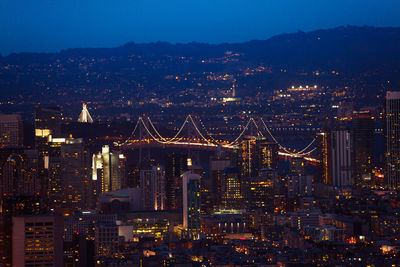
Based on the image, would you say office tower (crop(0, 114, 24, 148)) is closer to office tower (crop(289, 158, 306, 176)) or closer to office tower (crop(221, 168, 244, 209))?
office tower (crop(221, 168, 244, 209))

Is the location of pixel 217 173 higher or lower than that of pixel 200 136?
lower

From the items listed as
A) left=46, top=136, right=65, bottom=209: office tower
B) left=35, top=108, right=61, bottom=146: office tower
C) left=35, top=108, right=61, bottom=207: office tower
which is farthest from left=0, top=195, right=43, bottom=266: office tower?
left=35, top=108, right=61, bottom=146: office tower

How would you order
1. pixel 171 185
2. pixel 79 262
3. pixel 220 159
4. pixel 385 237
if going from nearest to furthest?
pixel 79 262, pixel 385 237, pixel 171 185, pixel 220 159

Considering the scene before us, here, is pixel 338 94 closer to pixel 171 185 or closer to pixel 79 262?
pixel 171 185

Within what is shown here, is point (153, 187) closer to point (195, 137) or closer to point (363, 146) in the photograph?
point (195, 137)

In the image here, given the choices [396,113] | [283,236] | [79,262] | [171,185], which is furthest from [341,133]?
[79,262]

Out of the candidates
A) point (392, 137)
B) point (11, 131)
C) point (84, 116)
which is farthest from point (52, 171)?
point (392, 137)
